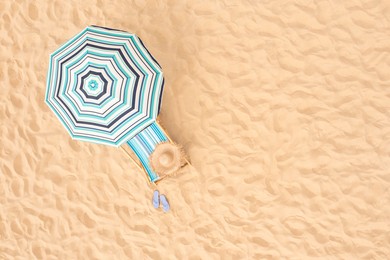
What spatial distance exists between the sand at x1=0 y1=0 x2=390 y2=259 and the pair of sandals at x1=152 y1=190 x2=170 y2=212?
0.13ft

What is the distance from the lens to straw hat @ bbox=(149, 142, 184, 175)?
3.07m

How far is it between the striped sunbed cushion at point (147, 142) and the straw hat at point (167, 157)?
0.04 metres

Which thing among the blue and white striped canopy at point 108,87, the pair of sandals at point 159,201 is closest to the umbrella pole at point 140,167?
the pair of sandals at point 159,201

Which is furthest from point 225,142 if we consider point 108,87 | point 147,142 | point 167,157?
point 108,87

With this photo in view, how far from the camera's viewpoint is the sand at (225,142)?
299 centimetres

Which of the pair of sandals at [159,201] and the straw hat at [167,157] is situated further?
the pair of sandals at [159,201]

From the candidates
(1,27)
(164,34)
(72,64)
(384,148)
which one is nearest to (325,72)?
(384,148)

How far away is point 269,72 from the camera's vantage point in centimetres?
312

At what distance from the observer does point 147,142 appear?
311 centimetres

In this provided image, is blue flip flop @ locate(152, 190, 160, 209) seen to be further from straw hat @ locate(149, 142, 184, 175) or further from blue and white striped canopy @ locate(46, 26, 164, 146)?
blue and white striped canopy @ locate(46, 26, 164, 146)

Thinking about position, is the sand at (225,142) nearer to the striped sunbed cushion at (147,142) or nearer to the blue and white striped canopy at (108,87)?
the striped sunbed cushion at (147,142)

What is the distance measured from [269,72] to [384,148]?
839 mm

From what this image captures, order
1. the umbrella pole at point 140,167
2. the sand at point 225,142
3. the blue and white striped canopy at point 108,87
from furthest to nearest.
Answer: the umbrella pole at point 140,167
the sand at point 225,142
the blue and white striped canopy at point 108,87

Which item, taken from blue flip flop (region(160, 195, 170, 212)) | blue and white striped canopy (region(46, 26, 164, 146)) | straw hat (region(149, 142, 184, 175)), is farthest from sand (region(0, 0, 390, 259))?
blue and white striped canopy (region(46, 26, 164, 146))
